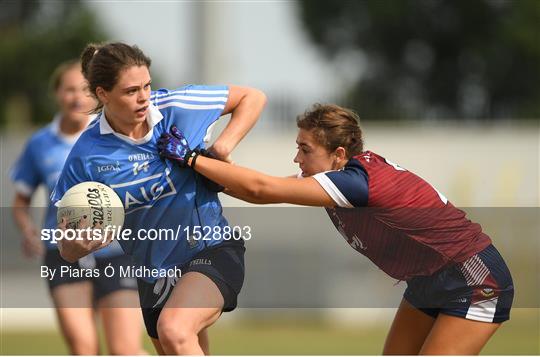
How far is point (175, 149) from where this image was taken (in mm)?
5863

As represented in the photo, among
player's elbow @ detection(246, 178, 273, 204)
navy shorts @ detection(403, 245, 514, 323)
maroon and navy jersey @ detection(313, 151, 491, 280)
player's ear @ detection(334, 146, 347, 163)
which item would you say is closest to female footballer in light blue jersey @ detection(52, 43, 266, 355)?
player's elbow @ detection(246, 178, 273, 204)

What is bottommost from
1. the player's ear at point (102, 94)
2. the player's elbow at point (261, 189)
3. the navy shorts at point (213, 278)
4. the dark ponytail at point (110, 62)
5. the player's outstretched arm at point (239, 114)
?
the navy shorts at point (213, 278)

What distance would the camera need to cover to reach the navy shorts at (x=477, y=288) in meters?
5.92

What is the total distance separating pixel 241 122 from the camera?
6.13 metres

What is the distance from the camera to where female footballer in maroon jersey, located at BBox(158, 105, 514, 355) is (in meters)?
5.79

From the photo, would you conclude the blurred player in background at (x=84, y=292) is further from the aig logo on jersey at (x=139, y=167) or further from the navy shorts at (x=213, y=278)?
the aig logo on jersey at (x=139, y=167)

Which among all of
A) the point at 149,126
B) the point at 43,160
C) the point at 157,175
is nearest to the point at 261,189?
the point at 157,175

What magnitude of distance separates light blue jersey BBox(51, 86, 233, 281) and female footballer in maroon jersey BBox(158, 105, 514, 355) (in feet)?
0.43

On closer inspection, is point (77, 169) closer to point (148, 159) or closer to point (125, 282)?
point (148, 159)

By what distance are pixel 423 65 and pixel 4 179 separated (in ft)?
100

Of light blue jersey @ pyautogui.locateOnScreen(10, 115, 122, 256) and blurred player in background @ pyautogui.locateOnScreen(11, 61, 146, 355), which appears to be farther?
light blue jersey @ pyautogui.locateOnScreen(10, 115, 122, 256)

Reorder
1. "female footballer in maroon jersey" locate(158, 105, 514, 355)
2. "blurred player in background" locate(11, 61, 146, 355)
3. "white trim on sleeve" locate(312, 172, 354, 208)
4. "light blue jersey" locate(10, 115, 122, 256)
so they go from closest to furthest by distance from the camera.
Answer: "white trim on sleeve" locate(312, 172, 354, 208) < "female footballer in maroon jersey" locate(158, 105, 514, 355) < "blurred player in background" locate(11, 61, 146, 355) < "light blue jersey" locate(10, 115, 122, 256)

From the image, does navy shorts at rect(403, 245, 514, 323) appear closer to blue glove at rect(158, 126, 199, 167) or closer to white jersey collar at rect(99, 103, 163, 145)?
blue glove at rect(158, 126, 199, 167)

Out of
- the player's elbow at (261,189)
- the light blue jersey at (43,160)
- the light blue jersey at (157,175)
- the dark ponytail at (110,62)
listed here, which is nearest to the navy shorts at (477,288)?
the player's elbow at (261,189)
